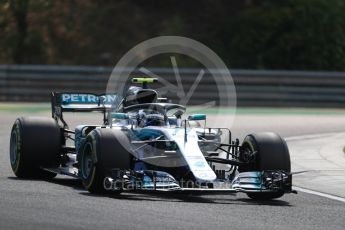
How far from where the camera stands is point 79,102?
15805 mm

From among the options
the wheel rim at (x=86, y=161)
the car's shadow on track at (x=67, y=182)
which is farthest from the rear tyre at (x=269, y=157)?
the car's shadow on track at (x=67, y=182)

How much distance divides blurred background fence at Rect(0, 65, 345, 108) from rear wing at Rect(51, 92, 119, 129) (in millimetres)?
14246

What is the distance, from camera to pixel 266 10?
34875mm

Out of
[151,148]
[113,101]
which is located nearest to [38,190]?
[151,148]

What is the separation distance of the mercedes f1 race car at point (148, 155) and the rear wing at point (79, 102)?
0.81 meters

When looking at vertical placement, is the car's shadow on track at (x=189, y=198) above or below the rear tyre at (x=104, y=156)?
below

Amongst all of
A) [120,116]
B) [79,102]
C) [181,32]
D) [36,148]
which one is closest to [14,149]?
[36,148]

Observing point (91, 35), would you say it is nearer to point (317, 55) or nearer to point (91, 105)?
point (317, 55)

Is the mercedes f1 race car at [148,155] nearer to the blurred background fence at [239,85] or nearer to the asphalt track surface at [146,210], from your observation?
the asphalt track surface at [146,210]

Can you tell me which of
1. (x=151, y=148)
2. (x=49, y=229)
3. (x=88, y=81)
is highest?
(x=88, y=81)

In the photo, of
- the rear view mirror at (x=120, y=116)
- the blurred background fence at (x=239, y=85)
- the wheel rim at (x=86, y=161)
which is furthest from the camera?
the blurred background fence at (x=239, y=85)

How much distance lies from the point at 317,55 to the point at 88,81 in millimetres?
7883

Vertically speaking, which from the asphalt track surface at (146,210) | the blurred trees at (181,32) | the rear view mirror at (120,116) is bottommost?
the asphalt track surface at (146,210)

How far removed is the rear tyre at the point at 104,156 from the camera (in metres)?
12.5
